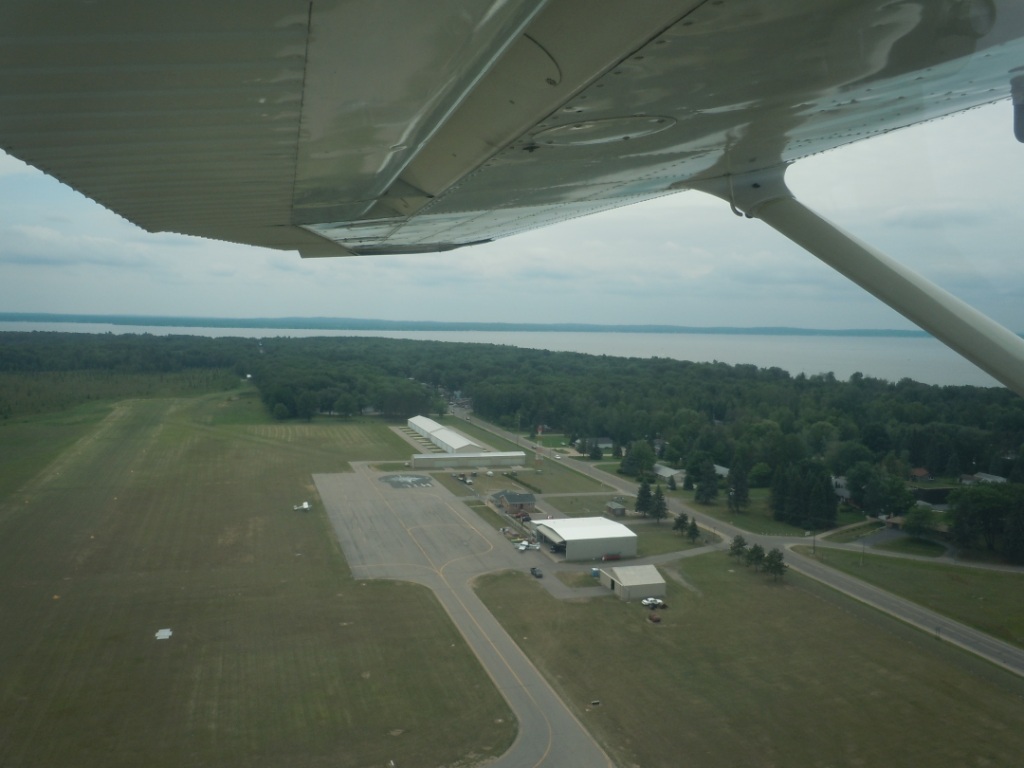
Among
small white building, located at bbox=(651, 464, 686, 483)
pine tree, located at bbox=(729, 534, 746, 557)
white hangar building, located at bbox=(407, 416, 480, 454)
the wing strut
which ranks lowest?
white hangar building, located at bbox=(407, 416, 480, 454)

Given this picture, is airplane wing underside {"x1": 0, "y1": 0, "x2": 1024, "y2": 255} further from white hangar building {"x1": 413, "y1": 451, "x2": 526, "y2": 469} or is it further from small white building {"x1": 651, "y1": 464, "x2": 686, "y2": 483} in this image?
white hangar building {"x1": 413, "y1": 451, "x2": 526, "y2": 469}

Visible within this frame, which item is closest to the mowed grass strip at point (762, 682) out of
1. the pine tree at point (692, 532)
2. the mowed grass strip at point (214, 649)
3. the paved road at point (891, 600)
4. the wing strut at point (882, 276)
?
the paved road at point (891, 600)

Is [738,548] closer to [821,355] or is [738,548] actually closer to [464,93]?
[464,93]

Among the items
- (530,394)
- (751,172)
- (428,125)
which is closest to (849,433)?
(530,394)

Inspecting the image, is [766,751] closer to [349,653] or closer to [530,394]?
[349,653]

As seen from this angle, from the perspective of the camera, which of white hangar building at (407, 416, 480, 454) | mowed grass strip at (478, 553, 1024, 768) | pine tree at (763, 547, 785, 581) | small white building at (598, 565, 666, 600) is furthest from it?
white hangar building at (407, 416, 480, 454)

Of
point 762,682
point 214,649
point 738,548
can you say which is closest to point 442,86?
point 762,682

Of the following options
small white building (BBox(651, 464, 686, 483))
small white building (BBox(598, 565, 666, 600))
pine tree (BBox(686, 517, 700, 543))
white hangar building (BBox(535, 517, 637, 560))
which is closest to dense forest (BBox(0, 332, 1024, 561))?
small white building (BBox(651, 464, 686, 483))
